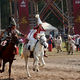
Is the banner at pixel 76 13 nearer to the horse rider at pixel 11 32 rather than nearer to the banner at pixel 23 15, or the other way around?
the banner at pixel 23 15

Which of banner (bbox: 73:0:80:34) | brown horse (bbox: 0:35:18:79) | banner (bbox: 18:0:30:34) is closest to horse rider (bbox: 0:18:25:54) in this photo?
brown horse (bbox: 0:35:18:79)

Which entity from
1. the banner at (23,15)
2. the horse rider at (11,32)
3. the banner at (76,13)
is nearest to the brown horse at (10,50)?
the horse rider at (11,32)

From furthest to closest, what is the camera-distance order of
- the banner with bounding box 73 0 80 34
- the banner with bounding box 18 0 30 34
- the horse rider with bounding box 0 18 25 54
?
the banner with bounding box 18 0 30 34
the banner with bounding box 73 0 80 34
the horse rider with bounding box 0 18 25 54

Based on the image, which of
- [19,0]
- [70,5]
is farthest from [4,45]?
[70,5]

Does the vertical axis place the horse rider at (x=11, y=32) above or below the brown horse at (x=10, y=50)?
above

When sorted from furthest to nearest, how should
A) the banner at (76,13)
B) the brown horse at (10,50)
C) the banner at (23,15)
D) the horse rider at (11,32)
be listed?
the banner at (23,15) → the banner at (76,13) → the horse rider at (11,32) → the brown horse at (10,50)

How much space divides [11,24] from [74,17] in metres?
26.2

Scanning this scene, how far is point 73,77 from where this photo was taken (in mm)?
13133

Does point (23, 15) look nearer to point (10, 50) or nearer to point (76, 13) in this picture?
point (76, 13)

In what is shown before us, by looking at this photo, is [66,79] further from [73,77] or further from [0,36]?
[0,36]

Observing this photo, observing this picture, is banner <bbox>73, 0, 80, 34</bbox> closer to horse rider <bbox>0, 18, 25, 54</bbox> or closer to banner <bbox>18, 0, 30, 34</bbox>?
banner <bbox>18, 0, 30, 34</bbox>

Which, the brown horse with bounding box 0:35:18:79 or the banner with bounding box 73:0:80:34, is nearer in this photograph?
the brown horse with bounding box 0:35:18:79

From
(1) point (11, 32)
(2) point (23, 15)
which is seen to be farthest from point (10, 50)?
(2) point (23, 15)

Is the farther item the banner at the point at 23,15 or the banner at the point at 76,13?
the banner at the point at 23,15
